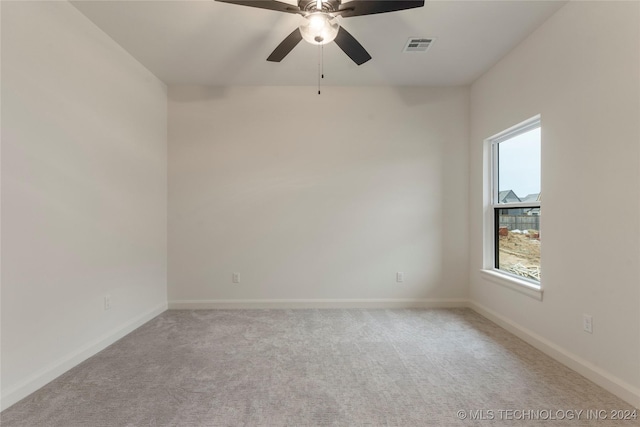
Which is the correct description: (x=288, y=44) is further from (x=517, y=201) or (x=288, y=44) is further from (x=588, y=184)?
(x=517, y=201)

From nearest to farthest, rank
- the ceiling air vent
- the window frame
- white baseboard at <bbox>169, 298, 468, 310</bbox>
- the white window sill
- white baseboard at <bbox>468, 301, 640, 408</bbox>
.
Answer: white baseboard at <bbox>468, 301, 640, 408</bbox> → the white window sill → the ceiling air vent → the window frame → white baseboard at <bbox>169, 298, 468, 310</bbox>

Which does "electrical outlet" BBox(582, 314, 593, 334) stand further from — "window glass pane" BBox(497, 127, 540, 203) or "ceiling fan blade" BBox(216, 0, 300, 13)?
"ceiling fan blade" BBox(216, 0, 300, 13)

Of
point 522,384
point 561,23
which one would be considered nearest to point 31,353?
point 522,384

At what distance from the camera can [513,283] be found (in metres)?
2.76

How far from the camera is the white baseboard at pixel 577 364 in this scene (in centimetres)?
172

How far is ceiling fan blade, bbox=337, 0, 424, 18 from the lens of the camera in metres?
1.66

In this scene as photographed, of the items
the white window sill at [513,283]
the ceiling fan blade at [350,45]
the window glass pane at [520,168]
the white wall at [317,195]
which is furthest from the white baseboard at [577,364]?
the ceiling fan blade at [350,45]

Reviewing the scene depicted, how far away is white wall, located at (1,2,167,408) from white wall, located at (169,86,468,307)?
63 centimetres

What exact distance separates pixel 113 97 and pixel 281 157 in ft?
5.91

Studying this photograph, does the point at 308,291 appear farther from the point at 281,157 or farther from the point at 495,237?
the point at 495,237

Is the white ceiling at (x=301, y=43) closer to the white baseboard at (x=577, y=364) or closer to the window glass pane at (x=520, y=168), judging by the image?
the window glass pane at (x=520, y=168)

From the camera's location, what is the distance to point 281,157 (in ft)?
11.8

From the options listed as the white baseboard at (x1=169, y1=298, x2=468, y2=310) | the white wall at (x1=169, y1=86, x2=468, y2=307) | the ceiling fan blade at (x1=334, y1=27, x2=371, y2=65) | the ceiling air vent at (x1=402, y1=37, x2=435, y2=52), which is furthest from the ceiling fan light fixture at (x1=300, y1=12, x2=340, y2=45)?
the white baseboard at (x1=169, y1=298, x2=468, y2=310)

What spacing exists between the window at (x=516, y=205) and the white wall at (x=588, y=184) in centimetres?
22
